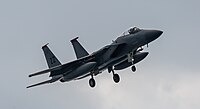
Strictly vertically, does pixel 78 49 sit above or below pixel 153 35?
below

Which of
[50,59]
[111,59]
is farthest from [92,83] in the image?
[50,59]

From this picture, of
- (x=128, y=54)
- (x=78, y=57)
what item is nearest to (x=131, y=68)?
(x=128, y=54)

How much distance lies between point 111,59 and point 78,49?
6079 millimetres

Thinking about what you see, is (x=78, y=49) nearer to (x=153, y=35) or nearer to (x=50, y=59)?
(x=50, y=59)

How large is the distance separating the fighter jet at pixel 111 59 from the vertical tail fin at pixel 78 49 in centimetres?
120

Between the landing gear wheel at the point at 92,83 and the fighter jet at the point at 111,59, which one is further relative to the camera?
the landing gear wheel at the point at 92,83

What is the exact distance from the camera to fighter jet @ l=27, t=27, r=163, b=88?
50.9 m

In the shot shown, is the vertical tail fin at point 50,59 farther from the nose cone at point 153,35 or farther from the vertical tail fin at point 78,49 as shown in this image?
the nose cone at point 153,35

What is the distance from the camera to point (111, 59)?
51531 millimetres

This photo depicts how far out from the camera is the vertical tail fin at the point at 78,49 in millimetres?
56500

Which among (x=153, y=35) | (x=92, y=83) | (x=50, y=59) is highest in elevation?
(x=153, y=35)

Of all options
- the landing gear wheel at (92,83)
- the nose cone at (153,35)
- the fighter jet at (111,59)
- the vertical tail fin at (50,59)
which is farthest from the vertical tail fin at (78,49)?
the nose cone at (153,35)

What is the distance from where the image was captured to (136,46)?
50.9 m

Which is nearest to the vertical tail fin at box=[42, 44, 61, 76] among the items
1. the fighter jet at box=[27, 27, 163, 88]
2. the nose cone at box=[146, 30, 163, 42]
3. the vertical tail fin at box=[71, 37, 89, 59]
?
the vertical tail fin at box=[71, 37, 89, 59]
